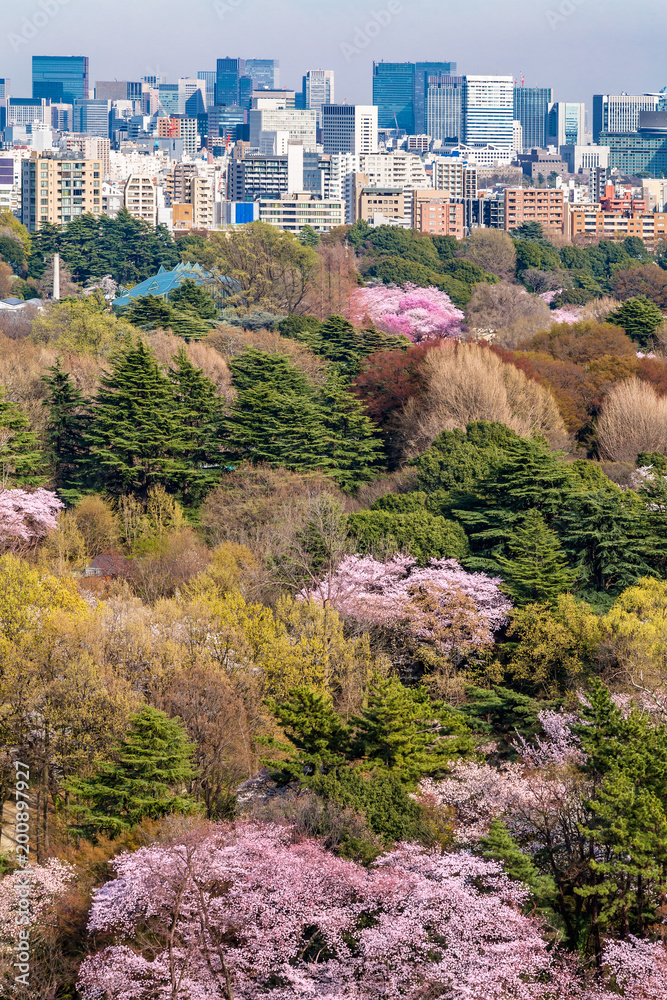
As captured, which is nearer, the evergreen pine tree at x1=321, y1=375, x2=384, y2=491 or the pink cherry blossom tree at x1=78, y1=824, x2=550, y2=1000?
the pink cherry blossom tree at x1=78, y1=824, x2=550, y2=1000

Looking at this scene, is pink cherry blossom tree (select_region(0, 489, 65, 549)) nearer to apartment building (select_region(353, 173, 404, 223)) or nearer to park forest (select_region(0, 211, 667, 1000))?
park forest (select_region(0, 211, 667, 1000))

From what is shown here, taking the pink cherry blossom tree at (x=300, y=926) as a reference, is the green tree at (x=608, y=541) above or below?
above

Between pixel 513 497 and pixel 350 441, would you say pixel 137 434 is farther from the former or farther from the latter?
pixel 513 497

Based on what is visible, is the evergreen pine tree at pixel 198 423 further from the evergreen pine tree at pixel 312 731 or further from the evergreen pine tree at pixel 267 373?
the evergreen pine tree at pixel 312 731

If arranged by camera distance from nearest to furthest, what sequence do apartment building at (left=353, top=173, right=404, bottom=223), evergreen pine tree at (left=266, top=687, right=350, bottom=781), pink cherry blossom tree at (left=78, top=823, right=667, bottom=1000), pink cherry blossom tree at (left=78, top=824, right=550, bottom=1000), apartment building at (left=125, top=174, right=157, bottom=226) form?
pink cherry blossom tree at (left=78, top=823, right=667, bottom=1000), pink cherry blossom tree at (left=78, top=824, right=550, bottom=1000), evergreen pine tree at (left=266, top=687, right=350, bottom=781), apartment building at (left=125, top=174, right=157, bottom=226), apartment building at (left=353, top=173, right=404, bottom=223)

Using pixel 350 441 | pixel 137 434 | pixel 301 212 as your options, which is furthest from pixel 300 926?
pixel 301 212

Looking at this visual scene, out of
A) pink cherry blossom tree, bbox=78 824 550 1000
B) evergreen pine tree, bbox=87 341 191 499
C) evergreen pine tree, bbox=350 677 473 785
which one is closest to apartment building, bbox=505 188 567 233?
evergreen pine tree, bbox=87 341 191 499

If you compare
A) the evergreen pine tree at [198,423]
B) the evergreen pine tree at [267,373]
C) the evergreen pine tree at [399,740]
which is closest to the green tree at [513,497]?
the evergreen pine tree at [198,423]
